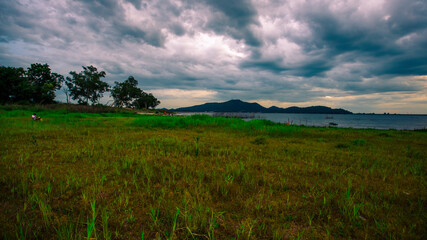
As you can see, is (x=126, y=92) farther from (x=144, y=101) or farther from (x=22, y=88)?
(x=22, y=88)

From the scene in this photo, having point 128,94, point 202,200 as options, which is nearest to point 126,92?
point 128,94

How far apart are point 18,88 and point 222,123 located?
56.6 m

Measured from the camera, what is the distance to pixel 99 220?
69.0 inches

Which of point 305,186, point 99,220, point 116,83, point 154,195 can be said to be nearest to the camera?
point 99,220

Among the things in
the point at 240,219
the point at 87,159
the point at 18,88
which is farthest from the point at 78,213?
the point at 18,88

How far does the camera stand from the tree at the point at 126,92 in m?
75.2

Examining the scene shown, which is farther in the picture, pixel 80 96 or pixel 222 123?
pixel 80 96

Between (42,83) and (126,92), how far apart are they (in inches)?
1162

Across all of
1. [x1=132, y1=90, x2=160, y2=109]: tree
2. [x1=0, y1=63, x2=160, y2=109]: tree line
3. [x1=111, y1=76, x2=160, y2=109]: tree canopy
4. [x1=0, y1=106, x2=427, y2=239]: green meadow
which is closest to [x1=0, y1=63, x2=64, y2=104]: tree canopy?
[x1=0, y1=63, x2=160, y2=109]: tree line

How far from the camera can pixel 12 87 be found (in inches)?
1575

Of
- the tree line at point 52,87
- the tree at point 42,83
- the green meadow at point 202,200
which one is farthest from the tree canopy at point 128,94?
the green meadow at point 202,200

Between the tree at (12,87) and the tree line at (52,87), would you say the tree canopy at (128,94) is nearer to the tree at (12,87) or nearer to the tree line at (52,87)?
the tree line at (52,87)

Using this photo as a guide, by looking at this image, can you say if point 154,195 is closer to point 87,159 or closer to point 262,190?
point 262,190

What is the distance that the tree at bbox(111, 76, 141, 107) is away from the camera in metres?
75.2
